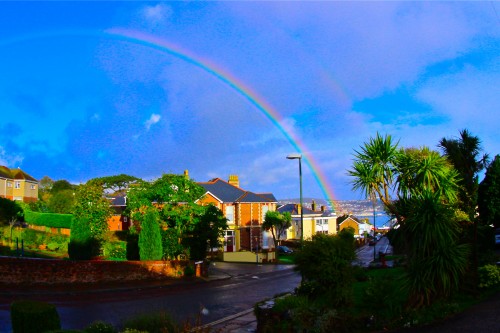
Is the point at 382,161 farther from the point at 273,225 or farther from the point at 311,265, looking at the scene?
the point at 273,225

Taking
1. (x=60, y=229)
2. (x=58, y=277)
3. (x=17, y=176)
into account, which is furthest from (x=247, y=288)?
(x=17, y=176)

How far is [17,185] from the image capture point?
82.2m

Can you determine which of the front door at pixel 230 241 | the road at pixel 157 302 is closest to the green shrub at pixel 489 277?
the road at pixel 157 302

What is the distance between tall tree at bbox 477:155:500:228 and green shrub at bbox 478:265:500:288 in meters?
11.7

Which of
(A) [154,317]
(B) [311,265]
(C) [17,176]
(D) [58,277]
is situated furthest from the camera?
(C) [17,176]

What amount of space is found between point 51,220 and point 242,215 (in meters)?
25.0

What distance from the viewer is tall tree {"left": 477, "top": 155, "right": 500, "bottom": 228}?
88.5ft

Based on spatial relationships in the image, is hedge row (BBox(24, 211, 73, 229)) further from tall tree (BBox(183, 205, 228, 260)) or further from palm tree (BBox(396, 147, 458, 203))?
palm tree (BBox(396, 147, 458, 203))

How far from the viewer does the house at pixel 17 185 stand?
77062 millimetres

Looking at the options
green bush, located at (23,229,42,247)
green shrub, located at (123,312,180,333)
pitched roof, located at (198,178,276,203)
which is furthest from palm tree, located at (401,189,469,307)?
pitched roof, located at (198,178,276,203)

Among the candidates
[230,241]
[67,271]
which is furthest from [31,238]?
[230,241]

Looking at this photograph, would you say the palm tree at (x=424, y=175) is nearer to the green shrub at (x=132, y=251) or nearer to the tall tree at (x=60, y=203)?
the green shrub at (x=132, y=251)

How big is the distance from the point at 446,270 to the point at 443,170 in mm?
4068

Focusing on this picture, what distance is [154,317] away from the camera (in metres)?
11.8
